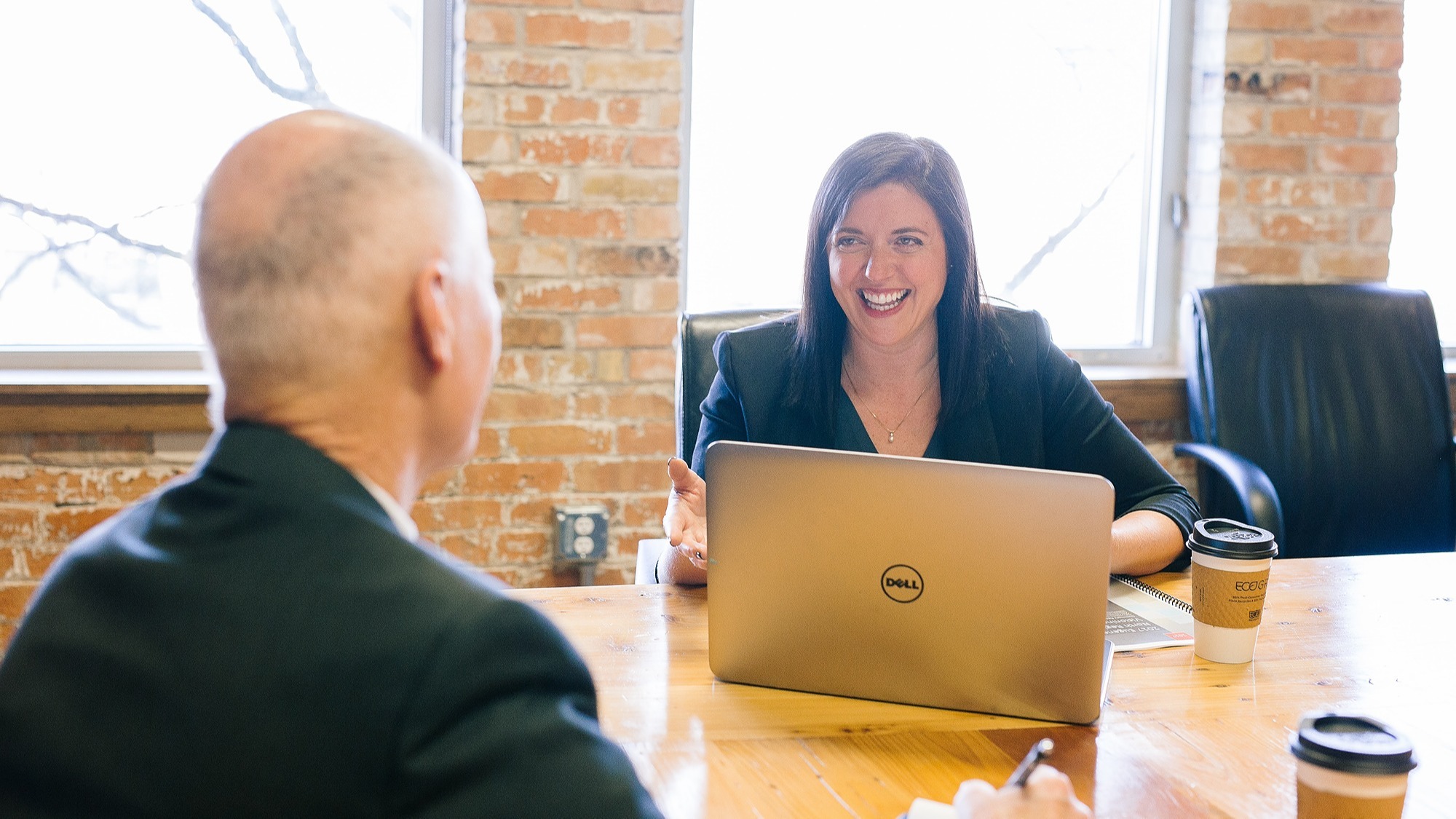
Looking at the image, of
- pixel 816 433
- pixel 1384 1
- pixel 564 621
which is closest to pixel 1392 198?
pixel 1384 1

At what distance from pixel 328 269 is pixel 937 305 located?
4.70ft

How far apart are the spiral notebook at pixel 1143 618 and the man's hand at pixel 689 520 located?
500 millimetres

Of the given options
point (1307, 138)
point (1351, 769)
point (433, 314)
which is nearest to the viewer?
point (433, 314)

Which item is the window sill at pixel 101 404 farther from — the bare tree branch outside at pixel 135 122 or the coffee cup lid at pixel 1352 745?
the coffee cup lid at pixel 1352 745

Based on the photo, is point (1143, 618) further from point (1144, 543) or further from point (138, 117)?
point (138, 117)

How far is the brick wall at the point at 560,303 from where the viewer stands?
2.60m

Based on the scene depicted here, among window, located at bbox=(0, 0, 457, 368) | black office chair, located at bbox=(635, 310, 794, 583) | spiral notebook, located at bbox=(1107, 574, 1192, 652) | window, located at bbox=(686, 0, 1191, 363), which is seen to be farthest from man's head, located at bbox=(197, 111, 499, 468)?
window, located at bbox=(686, 0, 1191, 363)

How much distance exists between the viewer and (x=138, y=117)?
8.87ft

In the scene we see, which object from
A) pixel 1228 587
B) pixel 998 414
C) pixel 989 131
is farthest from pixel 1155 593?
pixel 989 131

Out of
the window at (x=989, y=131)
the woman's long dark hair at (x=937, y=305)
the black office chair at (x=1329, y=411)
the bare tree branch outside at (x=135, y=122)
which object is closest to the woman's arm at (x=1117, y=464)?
the woman's long dark hair at (x=937, y=305)

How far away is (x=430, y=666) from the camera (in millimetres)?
691

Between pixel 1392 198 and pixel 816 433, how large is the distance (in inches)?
75.5

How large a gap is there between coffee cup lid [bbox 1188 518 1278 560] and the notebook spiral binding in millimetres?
197

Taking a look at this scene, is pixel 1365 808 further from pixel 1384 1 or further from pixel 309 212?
pixel 1384 1
